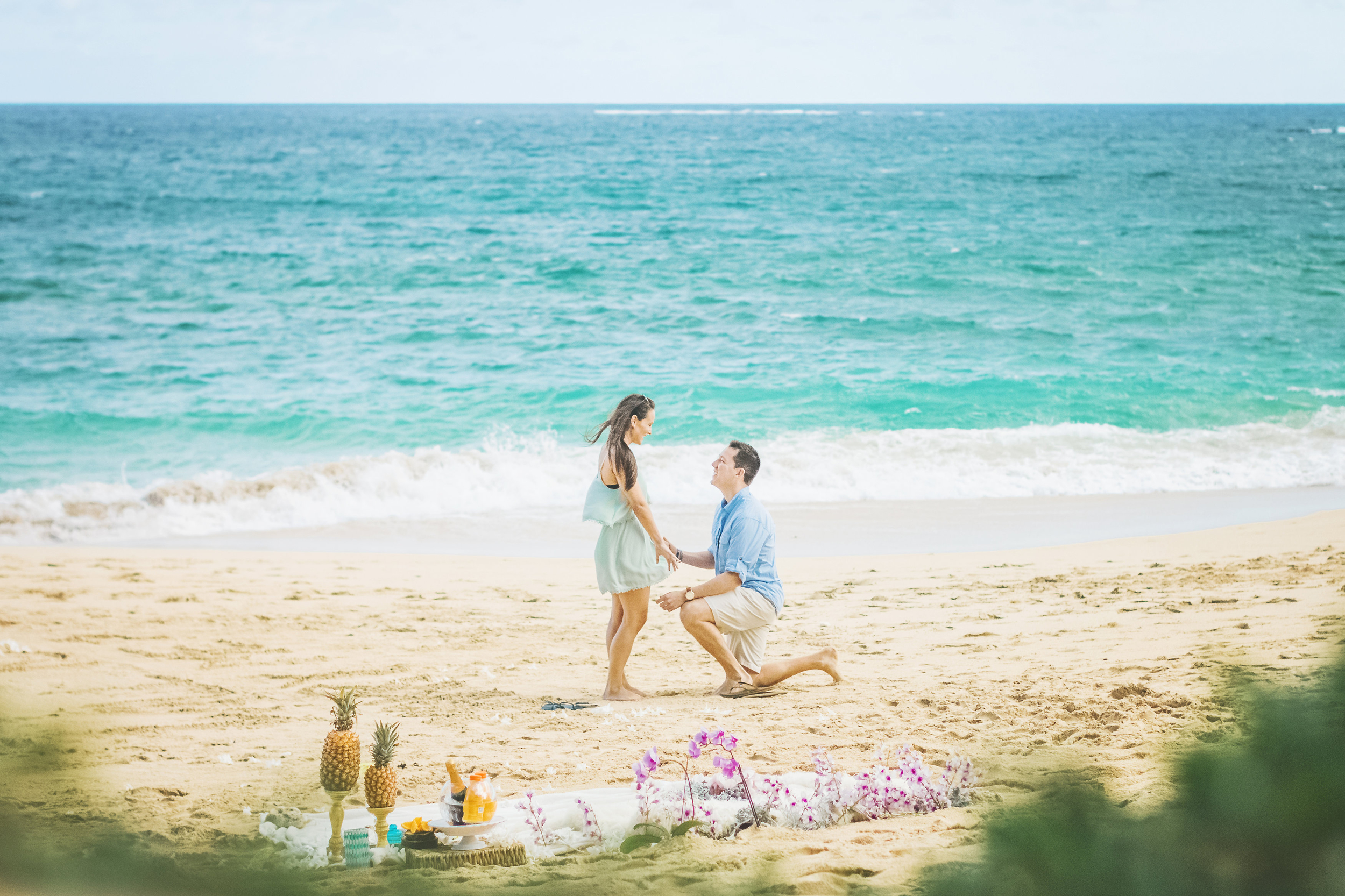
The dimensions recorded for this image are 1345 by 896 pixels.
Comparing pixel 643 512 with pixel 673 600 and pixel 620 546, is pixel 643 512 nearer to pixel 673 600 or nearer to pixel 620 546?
pixel 620 546

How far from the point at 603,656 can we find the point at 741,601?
4.41 feet

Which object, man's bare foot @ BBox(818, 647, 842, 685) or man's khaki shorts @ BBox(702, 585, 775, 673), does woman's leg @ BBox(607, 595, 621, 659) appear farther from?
man's bare foot @ BBox(818, 647, 842, 685)

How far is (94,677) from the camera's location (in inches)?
243

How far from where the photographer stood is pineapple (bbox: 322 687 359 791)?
11.6 feet

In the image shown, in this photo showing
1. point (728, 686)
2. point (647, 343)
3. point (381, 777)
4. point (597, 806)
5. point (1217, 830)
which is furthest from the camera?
point (647, 343)

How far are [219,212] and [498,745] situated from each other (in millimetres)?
32815

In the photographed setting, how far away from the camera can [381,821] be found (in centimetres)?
384

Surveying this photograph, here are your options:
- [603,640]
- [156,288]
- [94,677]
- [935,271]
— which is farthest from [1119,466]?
[156,288]

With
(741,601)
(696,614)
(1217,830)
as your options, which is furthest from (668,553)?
(1217,830)

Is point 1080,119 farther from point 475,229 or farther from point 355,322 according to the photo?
point 355,322

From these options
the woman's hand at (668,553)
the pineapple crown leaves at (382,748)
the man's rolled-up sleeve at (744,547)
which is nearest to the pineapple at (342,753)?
the pineapple crown leaves at (382,748)

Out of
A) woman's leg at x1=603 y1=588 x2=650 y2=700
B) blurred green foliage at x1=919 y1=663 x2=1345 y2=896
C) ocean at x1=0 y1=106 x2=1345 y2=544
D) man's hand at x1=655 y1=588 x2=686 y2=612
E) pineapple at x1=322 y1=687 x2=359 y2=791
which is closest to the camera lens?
blurred green foliage at x1=919 y1=663 x2=1345 y2=896

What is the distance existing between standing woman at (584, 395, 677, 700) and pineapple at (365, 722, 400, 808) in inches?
86.2

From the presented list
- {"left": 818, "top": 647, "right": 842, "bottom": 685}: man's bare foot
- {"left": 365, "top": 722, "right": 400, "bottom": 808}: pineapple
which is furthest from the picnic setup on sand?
{"left": 818, "top": 647, "right": 842, "bottom": 685}: man's bare foot
